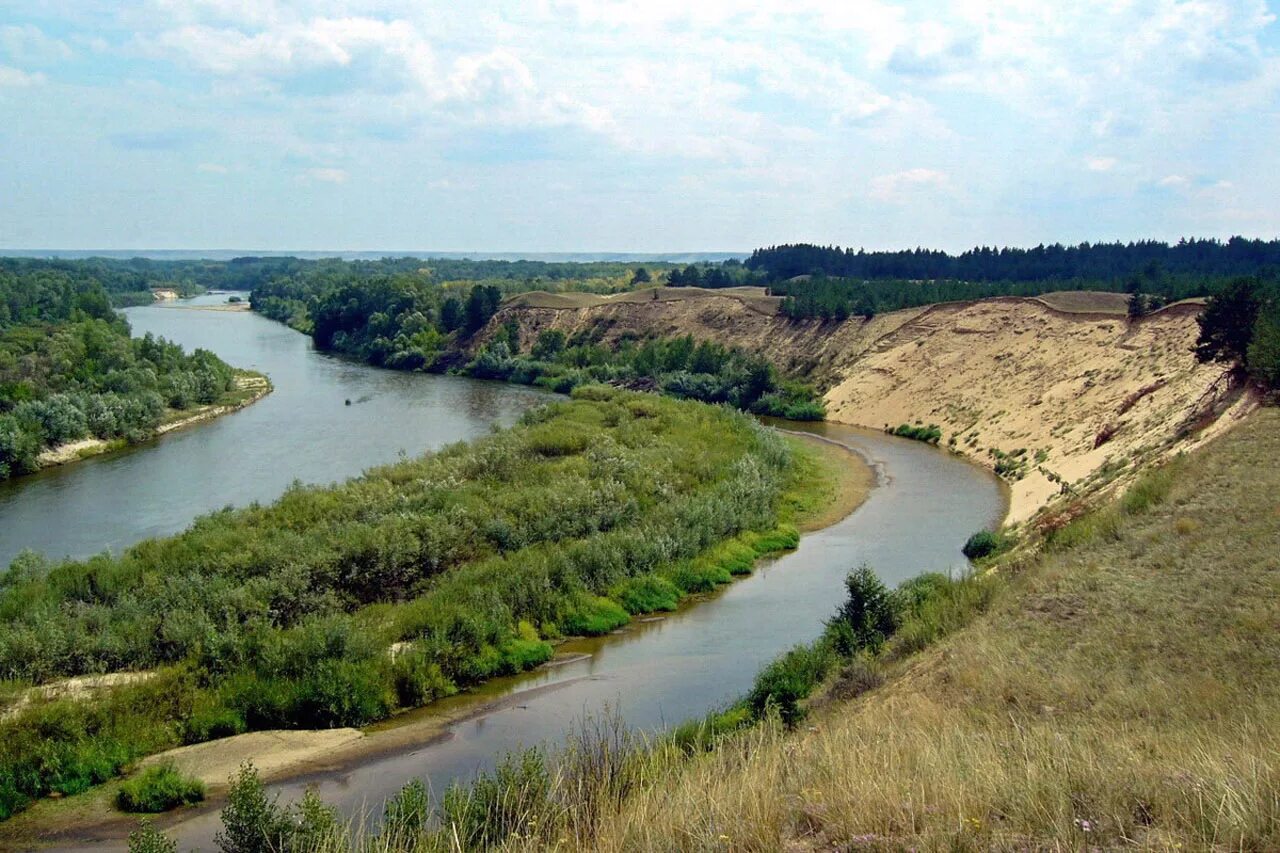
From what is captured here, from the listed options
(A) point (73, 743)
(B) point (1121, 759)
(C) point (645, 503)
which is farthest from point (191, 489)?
(B) point (1121, 759)

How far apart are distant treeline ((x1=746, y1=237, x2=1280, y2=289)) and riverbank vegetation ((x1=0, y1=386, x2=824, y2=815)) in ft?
199

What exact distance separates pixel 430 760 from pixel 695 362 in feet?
150

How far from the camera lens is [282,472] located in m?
34.2

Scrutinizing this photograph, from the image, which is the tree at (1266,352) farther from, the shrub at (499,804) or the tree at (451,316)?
the tree at (451,316)

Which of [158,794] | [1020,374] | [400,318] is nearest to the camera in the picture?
[158,794]

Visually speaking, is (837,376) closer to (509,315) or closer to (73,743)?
(509,315)

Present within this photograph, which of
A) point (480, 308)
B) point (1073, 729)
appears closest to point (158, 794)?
point (1073, 729)

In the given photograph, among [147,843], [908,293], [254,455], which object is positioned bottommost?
[254,455]

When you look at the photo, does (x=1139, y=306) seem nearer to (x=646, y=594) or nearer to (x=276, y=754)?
(x=646, y=594)

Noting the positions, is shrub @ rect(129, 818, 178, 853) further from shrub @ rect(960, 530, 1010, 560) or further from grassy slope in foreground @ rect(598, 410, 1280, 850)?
shrub @ rect(960, 530, 1010, 560)

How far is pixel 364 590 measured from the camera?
65.2ft

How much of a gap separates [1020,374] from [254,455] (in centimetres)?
3288

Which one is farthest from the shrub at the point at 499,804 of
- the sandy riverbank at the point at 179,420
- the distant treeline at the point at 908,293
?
the distant treeline at the point at 908,293

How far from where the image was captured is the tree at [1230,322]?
97.8 ft
